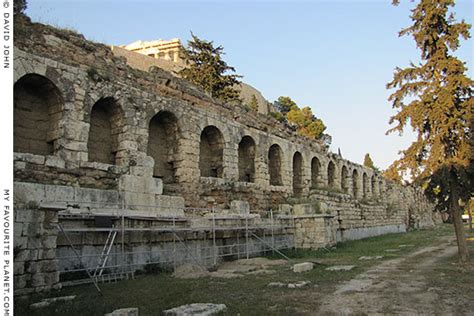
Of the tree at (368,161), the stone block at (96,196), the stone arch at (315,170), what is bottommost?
the stone block at (96,196)

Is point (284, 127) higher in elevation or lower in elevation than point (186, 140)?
higher

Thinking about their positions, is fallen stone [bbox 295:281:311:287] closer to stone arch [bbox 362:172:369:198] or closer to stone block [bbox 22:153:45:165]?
stone block [bbox 22:153:45:165]

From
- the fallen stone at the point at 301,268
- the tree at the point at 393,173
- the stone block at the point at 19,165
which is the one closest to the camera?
the stone block at the point at 19,165

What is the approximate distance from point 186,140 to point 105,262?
17.7ft

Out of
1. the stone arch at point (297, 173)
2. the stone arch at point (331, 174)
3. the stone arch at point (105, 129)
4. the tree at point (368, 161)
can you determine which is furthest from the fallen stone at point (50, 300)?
the tree at point (368, 161)

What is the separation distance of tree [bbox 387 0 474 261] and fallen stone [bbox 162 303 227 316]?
27.5 feet

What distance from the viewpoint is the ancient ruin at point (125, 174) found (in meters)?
8.54

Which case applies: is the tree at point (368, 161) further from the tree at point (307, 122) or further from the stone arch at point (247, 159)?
the stone arch at point (247, 159)

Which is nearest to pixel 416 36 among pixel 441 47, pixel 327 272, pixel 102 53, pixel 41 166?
pixel 441 47

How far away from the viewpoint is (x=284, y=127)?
776 inches

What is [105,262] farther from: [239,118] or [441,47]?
[441,47]

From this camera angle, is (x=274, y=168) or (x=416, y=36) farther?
(x=274, y=168)

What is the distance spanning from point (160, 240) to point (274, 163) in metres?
9.33

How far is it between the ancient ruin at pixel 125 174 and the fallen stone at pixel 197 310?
281 cm
